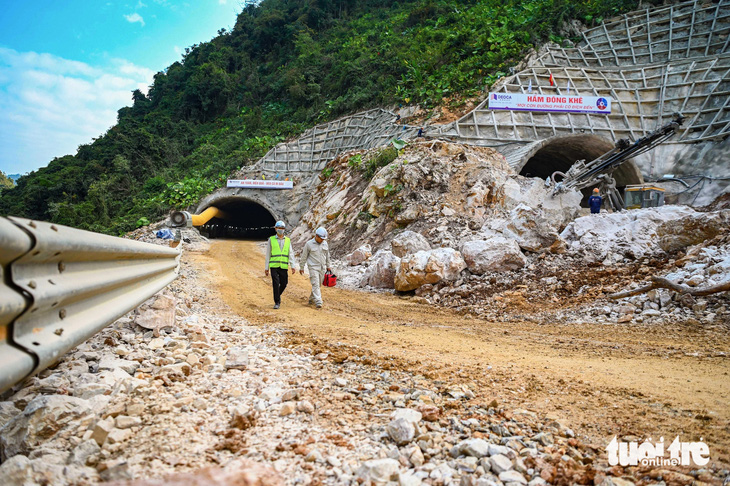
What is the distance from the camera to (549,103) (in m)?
19.5

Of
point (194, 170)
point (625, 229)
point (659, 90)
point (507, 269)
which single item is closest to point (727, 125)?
point (659, 90)

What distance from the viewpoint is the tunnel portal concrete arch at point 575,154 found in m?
17.9

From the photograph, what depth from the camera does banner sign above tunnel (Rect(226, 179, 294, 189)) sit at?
26.5m

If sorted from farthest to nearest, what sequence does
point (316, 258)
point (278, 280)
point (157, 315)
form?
point (316, 258) < point (278, 280) < point (157, 315)

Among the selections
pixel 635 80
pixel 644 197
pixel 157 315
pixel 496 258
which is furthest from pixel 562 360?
pixel 635 80

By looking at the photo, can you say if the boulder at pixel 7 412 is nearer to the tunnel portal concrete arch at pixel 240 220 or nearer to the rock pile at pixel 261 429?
the rock pile at pixel 261 429

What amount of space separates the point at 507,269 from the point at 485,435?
287 inches

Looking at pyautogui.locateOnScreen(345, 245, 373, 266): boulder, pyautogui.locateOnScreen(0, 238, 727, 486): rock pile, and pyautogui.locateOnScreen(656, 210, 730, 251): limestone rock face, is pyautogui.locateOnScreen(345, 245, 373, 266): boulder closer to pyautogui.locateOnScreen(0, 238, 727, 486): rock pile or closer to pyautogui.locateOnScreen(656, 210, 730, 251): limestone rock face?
pyautogui.locateOnScreen(656, 210, 730, 251): limestone rock face

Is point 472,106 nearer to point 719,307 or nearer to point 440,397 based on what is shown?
point 719,307

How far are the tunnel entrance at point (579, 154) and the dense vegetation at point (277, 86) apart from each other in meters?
4.92

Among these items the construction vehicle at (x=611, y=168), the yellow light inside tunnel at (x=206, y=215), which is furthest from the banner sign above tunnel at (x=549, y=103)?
the yellow light inside tunnel at (x=206, y=215)

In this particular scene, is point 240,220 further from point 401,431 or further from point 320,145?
point 401,431

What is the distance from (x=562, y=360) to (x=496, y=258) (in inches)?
198

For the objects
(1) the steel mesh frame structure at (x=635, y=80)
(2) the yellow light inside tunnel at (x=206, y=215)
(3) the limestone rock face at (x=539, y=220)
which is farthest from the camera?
(2) the yellow light inside tunnel at (x=206, y=215)
